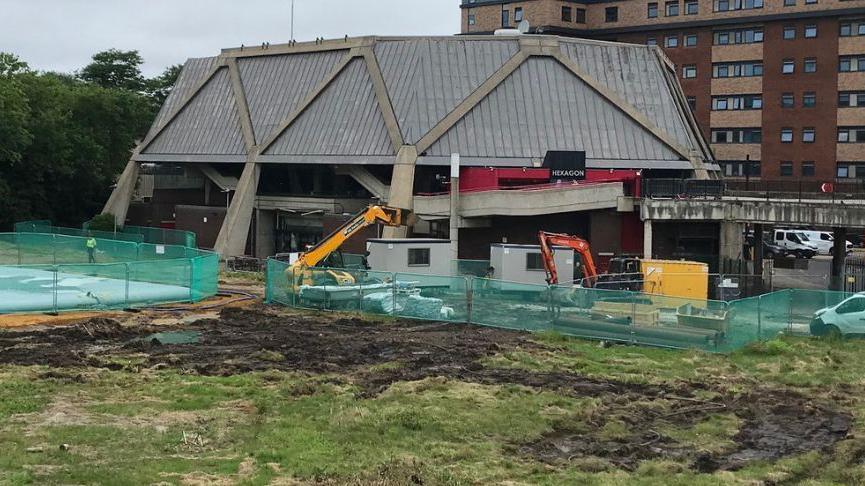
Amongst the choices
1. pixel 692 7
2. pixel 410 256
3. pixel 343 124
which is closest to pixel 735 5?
pixel 692 7

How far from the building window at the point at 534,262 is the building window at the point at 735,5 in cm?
5805

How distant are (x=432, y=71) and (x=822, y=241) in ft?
132

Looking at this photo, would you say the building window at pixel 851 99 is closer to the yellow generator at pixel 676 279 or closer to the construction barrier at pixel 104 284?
the yellow generator at pixel 676 279

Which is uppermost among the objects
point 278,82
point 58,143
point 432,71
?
point 278,82

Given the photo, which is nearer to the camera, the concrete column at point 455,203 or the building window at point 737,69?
the concrete column at point 455,203

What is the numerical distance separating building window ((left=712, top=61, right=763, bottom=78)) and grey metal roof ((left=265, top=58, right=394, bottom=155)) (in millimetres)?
43188

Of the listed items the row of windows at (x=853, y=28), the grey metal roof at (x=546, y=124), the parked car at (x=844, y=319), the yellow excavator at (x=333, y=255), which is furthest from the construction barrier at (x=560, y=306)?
the row of windows at (x=853, y=28)

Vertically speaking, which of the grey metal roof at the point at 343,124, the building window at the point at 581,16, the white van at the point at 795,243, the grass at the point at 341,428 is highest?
the building window at the point at 581,16

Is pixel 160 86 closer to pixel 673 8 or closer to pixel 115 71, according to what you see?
pixel 115 71

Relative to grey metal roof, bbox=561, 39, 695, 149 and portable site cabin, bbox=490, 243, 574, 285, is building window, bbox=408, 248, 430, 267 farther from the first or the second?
grey metal roof, bbox=561, 39, 695, 149

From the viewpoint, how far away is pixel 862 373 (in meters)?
26.4

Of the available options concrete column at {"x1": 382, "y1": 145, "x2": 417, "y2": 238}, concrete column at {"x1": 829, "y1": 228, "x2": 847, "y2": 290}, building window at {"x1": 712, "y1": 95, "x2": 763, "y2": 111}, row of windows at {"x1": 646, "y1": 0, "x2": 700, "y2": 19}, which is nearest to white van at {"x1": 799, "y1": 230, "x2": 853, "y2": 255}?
building window at {"x1": 712, "y1": 95, "x2": 763, "y2": 111}

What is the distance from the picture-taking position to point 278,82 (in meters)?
69.7

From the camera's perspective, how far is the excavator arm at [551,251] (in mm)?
41031
